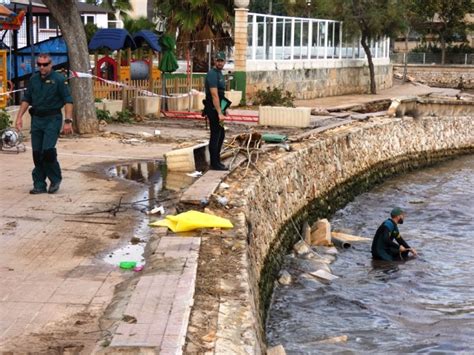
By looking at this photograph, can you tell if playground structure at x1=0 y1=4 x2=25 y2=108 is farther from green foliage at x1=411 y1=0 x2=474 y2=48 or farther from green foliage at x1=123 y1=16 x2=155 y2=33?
green foliage at x1=411 y1=0 x2=474 y2=48

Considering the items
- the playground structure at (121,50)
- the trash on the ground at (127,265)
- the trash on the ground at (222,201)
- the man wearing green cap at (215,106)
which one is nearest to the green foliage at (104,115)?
the playground structure at (121,50)

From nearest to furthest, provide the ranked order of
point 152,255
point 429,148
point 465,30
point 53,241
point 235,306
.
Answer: point 235,306 < point 152,255 < point 53,241 < point 429,148 < point 465,30

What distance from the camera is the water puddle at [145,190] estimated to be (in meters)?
8.28

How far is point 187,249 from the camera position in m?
8.10

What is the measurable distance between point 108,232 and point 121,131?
33.7 ft

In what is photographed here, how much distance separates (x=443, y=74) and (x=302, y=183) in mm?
47817

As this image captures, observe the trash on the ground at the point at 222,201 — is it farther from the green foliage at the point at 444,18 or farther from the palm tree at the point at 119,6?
the green foliage at the point at 444,18

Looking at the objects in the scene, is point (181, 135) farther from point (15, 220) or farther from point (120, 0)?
point (120, 0)

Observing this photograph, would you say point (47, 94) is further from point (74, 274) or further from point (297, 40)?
point (297, 40)

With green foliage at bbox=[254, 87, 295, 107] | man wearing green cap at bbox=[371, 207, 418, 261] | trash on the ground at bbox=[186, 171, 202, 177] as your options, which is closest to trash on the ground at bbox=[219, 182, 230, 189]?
trash on the ground at bbox=[186, 171, 202, 177]

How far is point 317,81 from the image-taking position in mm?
34281

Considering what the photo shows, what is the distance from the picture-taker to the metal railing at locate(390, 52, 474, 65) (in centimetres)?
6431

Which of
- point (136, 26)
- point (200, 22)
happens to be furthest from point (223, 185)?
point (136, 26)

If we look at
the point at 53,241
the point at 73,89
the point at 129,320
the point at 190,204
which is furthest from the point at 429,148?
the point at 129,320
